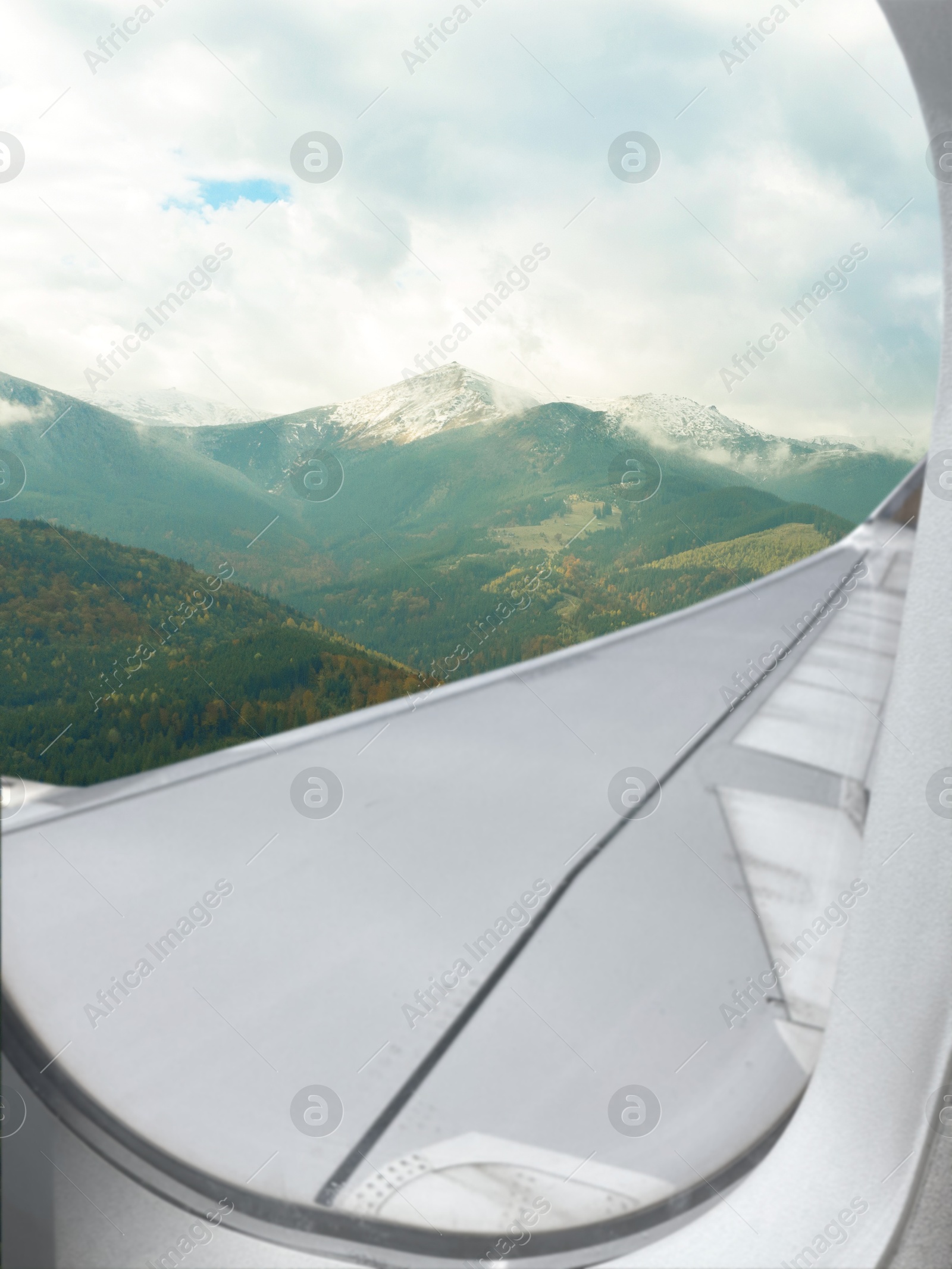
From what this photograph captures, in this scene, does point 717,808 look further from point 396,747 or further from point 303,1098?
point 303,1098

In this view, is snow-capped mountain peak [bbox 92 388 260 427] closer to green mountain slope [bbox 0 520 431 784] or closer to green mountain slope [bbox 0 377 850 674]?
green mountain slope [bbox 0 377 850 674]

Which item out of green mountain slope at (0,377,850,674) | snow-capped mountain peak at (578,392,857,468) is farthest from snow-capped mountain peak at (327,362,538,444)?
snow-capped mountain peak at (578,392,857,468)

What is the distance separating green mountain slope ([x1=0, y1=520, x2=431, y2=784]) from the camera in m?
17.2

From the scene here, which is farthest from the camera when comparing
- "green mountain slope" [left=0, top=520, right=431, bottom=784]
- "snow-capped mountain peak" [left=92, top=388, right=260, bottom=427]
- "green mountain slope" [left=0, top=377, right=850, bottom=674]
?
"snow-capped mountain peak" [left=92, top=388, right=260, bottom=427]

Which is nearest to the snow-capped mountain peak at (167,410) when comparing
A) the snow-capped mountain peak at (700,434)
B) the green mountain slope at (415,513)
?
the green mountain slope at (415,513)

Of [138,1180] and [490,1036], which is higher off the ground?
[490,1036]

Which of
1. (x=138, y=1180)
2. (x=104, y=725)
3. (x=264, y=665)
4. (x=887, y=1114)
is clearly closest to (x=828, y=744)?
(x=887, y=1114)

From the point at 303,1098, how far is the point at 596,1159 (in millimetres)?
315

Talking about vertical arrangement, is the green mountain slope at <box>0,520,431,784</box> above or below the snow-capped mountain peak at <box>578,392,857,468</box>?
below

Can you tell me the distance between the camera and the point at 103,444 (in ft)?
137

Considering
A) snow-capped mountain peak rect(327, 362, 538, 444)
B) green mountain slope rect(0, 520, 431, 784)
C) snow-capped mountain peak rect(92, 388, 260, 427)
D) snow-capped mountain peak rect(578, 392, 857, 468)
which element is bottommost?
green mountain slope rect(0, 520, 431, 784)

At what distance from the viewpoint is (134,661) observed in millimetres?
18422

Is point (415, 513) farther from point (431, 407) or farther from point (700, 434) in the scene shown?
point (700, 434)

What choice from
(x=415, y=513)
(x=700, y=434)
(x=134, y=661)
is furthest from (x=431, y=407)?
(x=134, y=661)
